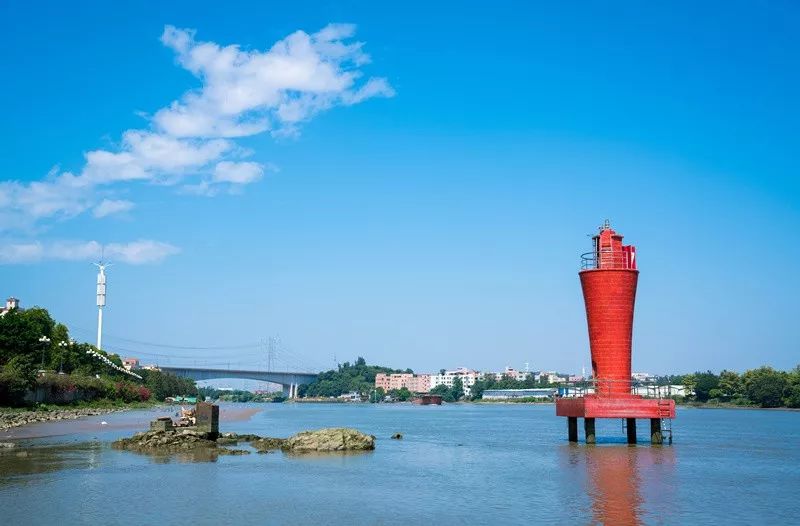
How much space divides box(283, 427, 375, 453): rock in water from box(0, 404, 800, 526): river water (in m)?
1.96

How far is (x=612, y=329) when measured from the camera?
46781 mm

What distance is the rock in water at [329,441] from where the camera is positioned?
161 feet

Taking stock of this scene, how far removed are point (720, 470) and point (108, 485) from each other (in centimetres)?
3164

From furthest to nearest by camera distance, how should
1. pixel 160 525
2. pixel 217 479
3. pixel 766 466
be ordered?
pixel 766 466 < pixel 217 479 < pixel 160 525

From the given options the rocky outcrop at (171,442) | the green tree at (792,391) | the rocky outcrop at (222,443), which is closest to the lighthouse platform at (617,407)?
the rocky outcrop at (222,443)

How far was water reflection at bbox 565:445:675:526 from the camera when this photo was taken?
27.0 metres

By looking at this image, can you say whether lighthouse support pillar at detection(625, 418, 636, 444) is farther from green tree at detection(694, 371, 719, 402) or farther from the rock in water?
green tree at detection(694, 371, 719, 402)

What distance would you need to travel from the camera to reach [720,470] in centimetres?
4228

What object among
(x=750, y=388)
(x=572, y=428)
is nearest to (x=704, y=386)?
(x=750, y=388)

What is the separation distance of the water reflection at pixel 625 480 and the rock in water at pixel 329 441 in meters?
13.6

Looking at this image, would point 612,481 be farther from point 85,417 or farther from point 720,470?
point 85,417

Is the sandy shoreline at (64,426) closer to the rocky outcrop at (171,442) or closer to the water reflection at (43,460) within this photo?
the water reflection at (43,460)

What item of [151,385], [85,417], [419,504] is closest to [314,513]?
[419,504]

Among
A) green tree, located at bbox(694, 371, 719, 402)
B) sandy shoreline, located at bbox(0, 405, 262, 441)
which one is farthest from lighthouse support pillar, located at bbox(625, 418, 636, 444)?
green tree, located at bbox(694, 371, 719, 402)
